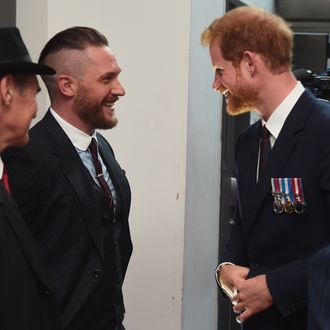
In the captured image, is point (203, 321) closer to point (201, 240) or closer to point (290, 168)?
point (201, 240)

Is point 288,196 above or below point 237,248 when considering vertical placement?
above

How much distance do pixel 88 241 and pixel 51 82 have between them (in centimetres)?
54

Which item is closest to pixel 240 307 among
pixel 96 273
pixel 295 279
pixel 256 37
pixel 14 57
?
pixel 295 279

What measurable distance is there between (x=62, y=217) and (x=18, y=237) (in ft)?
1.23

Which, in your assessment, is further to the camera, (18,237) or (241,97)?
(241,97)

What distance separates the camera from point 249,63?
2.03 m

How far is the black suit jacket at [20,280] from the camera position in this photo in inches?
61.2

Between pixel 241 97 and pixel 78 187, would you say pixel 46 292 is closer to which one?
pixel 78 187

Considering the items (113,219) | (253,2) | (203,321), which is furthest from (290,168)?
(253,2)

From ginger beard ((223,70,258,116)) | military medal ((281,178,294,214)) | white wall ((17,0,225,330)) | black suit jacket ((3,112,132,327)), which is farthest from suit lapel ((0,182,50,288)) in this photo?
white wall ((17,0,225,330))

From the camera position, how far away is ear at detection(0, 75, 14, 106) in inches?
64.6

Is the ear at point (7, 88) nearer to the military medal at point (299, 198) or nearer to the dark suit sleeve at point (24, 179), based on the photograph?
the dark suit sleeve at point (24, 179)

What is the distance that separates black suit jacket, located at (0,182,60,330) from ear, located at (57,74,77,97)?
0.58m

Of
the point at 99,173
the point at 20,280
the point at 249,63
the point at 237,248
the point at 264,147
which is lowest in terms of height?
the point at 237,248
